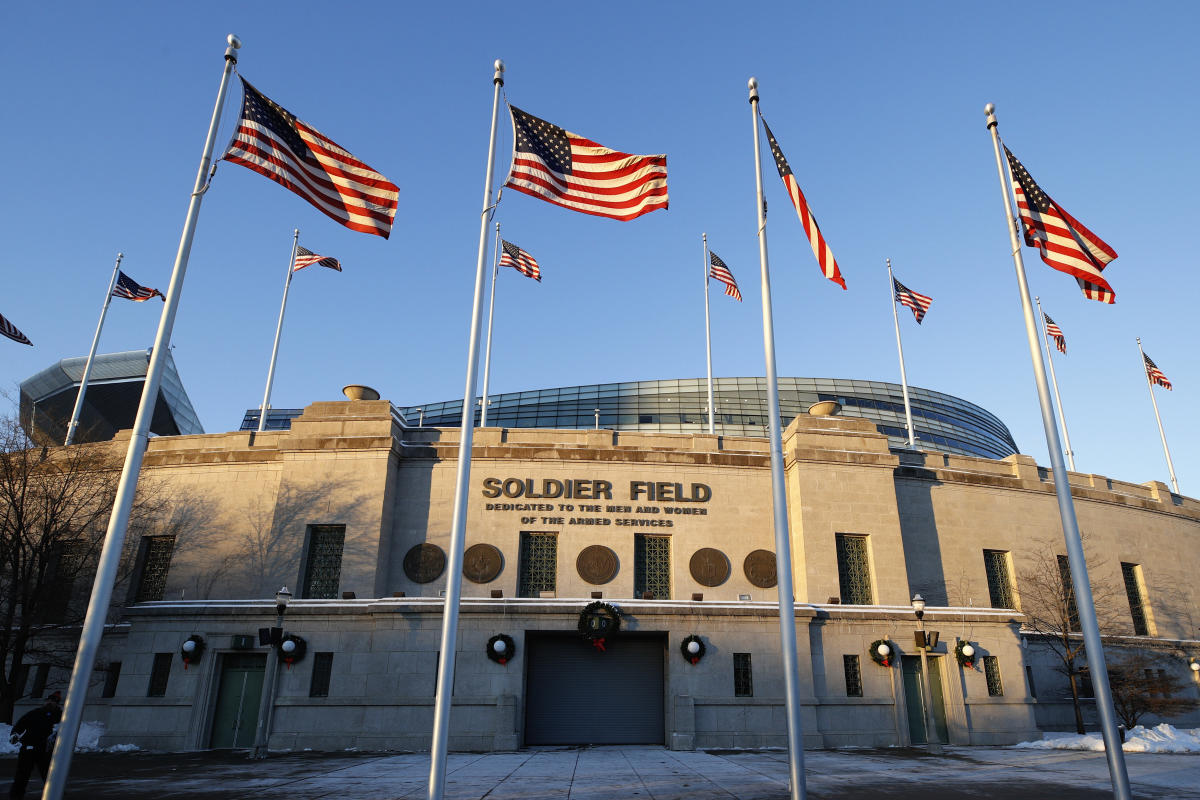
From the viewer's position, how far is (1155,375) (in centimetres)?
3628

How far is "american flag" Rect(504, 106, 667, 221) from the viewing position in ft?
48.5

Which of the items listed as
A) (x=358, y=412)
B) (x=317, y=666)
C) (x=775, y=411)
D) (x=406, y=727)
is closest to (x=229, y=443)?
(x=358, y=412)

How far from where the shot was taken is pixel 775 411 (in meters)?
14.6

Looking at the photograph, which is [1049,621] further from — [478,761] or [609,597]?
[478,761]

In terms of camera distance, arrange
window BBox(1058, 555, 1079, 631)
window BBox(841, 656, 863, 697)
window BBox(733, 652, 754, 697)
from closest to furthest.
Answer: window BBox(733, 652, 754, 697) < window BBox(841, 656, 863, 697) < window BBox(1058, 555, 1079, 631)

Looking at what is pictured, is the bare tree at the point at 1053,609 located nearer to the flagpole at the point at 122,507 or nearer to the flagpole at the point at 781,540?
the flagpole at the point at 781,540

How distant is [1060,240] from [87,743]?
31.1m

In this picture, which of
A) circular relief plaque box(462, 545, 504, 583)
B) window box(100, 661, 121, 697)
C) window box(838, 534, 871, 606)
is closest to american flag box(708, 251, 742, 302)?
window box(838, 534, 871, 606)

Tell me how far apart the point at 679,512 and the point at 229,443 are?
718 inches

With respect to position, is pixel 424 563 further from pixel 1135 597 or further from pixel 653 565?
pixel 1135 597

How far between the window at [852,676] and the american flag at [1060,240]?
577 inches

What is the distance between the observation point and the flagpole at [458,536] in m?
10.9

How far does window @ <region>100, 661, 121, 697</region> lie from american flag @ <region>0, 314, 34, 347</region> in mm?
12208

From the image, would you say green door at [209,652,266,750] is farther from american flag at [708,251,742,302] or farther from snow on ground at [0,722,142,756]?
american flag at [708,251,742,302]
